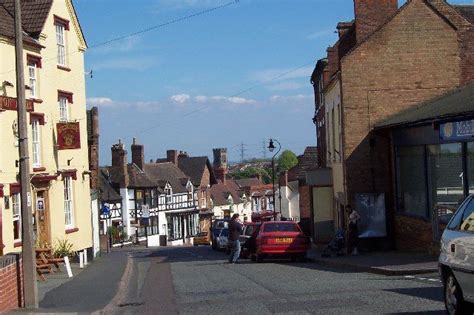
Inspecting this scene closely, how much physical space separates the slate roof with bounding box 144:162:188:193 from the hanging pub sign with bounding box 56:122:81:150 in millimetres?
49591

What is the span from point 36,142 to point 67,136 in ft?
4.59

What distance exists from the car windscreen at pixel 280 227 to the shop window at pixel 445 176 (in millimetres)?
5977

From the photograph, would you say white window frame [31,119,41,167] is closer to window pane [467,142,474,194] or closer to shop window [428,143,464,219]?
shop window [428,143,464,219]

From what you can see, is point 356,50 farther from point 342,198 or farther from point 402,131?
point 342,198

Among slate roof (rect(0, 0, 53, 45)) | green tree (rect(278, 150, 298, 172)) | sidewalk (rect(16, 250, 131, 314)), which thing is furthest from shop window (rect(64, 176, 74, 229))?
green tree (rect(278, 150, 298, 172))

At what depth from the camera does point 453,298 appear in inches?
429

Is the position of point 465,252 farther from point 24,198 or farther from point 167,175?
point 167,175

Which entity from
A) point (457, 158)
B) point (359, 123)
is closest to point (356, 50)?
point (359, 123)

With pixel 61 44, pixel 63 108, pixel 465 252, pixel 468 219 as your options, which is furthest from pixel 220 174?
pixel 465 252

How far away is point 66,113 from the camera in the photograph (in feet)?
104

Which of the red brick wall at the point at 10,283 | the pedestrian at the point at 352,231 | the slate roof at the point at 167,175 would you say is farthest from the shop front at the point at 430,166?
the slate roof at the point at 167,175

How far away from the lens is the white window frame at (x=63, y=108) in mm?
31100

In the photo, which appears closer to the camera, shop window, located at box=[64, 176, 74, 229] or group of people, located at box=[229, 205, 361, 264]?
group of people, located at box=[229, 205, 361, 264]

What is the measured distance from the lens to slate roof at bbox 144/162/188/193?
8181 centimetres
